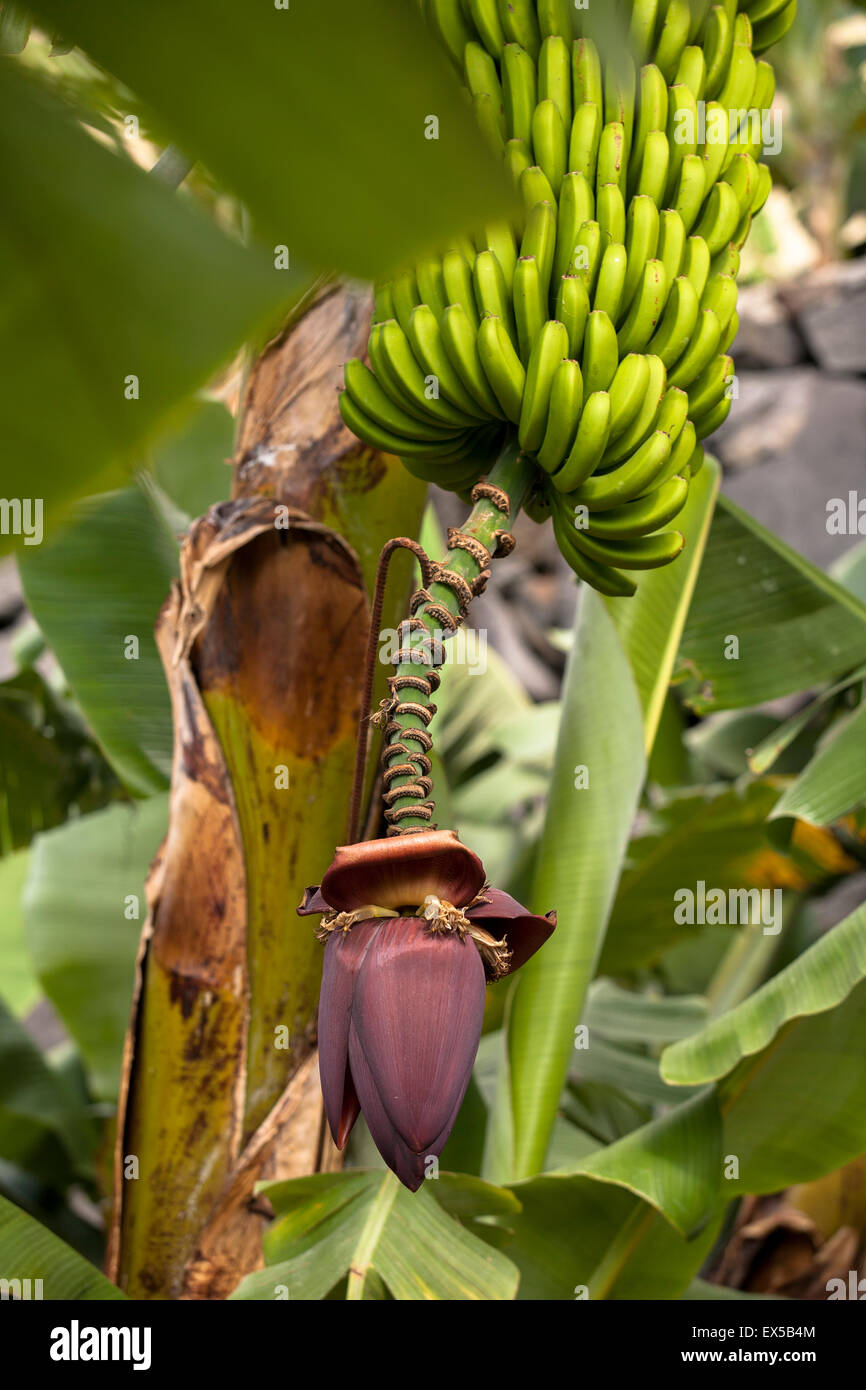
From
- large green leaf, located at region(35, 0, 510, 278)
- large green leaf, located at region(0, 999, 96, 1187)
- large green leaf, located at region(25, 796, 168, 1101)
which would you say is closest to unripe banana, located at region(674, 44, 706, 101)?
large green leaf, located at region(35, 0, 510, 278)

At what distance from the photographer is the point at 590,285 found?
464mm

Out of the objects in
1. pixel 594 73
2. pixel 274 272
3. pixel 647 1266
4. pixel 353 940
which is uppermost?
pixel 594 73

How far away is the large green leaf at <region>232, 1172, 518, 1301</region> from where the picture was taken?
23.4 inches

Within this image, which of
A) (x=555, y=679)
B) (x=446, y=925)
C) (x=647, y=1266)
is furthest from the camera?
(x=555, y=679)

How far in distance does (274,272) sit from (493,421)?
43 centimetres

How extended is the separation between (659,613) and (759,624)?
0.15 meters

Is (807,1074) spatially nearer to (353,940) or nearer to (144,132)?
(353,940)

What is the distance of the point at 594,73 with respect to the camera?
18.6 inches

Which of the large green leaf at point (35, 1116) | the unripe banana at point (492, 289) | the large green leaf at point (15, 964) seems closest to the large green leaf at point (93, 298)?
the unripe banana at point (492, 289)

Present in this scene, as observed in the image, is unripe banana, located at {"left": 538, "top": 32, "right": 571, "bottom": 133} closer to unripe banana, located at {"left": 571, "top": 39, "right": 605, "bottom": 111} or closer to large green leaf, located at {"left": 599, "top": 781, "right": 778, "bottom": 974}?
unripe banana, located at {"left": 571, "top": 39, "right": 605, "bottom": 111}

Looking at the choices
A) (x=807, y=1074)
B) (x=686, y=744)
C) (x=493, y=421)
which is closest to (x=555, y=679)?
(x=686, y=744)

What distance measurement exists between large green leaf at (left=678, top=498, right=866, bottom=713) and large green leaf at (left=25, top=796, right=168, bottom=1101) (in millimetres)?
615

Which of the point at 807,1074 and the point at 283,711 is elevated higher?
the point at 283,711

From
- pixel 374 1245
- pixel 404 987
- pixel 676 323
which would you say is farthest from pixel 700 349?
pixel 374 1245
